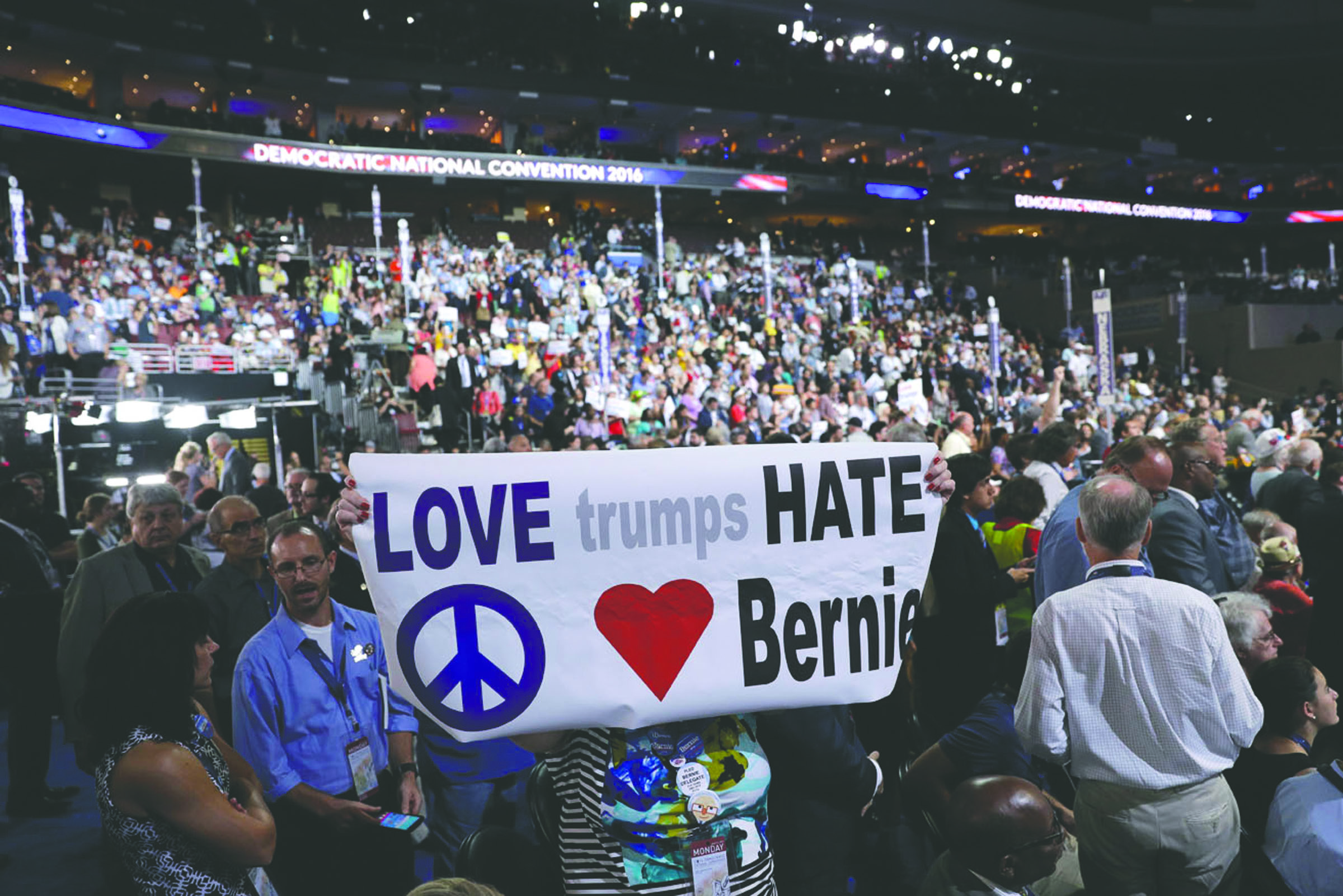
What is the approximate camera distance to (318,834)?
2.89 meters

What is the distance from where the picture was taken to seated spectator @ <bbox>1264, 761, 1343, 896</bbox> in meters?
2.48

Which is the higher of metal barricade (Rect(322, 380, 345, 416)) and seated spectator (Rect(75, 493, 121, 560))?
metal barricade (Rect(322, 380, 345, 416))

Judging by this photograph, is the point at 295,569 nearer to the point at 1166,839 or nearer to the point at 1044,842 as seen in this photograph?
the point at 1044,842

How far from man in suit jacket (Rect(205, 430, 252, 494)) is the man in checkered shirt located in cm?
886

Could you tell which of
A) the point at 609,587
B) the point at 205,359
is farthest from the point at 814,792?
the point at 205,359

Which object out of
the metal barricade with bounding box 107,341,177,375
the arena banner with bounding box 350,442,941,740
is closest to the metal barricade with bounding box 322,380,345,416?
the metal barricade with bounding box 107,341,177,375

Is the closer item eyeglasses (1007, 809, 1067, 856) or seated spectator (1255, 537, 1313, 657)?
eyeglasses (1007, 809, 1067, 856)

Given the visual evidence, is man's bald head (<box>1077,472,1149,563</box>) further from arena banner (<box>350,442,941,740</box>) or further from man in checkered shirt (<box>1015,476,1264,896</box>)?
arena banner (<box>350,442,941,740</box>)

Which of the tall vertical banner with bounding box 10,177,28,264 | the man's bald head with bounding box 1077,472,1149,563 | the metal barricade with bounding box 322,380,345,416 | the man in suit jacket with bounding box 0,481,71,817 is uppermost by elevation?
the tall vertical banner with bounding box 10,177,28,264

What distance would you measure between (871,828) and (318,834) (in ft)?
6.52

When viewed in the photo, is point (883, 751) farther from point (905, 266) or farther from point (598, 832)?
point (905, 266)

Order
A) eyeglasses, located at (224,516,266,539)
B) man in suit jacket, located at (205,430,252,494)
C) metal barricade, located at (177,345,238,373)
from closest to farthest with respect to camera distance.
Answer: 1. eyeglasses, located at (224,516,266,539)
2. man in suit jacket, located at (205,430,252,494)
3. metal barricade, located at (177,345,238,373)

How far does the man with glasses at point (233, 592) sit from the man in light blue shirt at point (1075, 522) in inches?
117

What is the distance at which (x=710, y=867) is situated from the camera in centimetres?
195
